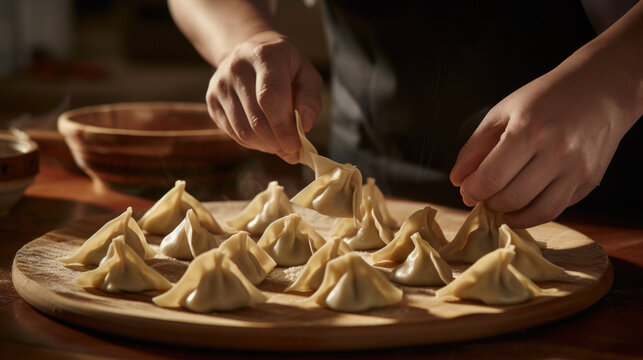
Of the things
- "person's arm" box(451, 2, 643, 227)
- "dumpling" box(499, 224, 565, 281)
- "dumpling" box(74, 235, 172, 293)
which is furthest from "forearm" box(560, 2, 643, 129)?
"dumpling" box(74, 235, 172, 293)

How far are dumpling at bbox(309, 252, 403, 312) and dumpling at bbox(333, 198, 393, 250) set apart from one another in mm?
300

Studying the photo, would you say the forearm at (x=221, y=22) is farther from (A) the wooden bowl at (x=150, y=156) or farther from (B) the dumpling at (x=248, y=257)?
(B) the dumpling at (x=248, y=257)

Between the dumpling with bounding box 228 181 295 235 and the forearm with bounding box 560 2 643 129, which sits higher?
the forearm with bounding box 560 2 643 129

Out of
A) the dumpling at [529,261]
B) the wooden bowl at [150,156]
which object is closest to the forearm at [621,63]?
the dumpling at [529,261]

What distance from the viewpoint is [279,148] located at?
1433 mm

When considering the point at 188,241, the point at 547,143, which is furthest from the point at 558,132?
the point at 188,241

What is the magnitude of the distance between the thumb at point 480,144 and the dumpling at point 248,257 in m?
0.33

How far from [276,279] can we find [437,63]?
0.83m

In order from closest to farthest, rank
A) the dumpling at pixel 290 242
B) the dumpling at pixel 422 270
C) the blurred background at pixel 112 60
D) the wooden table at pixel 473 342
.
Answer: the wooden table at pixel 473 342
the dumpling at pixel 422 270
the dumpling at pixel 290 242
the blurred background at pixel 112 60

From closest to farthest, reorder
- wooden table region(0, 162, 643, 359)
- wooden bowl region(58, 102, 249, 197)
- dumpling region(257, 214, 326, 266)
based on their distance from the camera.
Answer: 1. wooden table region(0, 162, 643, 359)
2. dumpling region(257, 214, 326, 266)
3. wooden bowl region(58, 102, 249, 197)

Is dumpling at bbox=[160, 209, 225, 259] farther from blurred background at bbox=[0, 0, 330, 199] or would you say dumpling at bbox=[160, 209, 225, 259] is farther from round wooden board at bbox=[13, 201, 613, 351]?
blurred background at bbox=[0, 0, 330, 199]

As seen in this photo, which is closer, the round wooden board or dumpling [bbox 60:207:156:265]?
the round wooden board

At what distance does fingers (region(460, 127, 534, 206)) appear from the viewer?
1137mm

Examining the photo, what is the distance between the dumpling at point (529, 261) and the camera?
119cm
